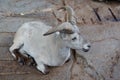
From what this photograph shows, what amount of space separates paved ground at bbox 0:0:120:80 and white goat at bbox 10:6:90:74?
140mm

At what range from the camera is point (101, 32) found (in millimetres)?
4020

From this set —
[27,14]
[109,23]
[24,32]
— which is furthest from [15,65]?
[109,23]

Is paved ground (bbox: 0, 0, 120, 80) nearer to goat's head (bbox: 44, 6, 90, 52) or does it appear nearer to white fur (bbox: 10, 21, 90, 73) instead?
white fur (bbox: 10, 21, 90, 73)

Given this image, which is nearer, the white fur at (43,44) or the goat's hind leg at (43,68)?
the white fur at (43,44)

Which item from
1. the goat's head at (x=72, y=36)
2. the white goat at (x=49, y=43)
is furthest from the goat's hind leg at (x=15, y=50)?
the goat's head at (x=72, y=36)

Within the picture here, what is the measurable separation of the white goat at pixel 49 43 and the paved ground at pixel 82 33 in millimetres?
140

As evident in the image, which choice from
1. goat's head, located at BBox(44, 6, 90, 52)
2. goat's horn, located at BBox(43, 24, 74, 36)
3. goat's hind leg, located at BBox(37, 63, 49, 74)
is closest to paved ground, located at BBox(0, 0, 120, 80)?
goat's hind leg, located at BBox(37, 63, 49, 74)

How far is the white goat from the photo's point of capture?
3.16 meters

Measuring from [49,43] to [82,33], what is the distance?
2.42 feet

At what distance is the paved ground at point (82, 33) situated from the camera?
348 cm

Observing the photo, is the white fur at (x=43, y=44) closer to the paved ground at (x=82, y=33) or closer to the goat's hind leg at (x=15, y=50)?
the goat's hind leg at (x=15, y=50)

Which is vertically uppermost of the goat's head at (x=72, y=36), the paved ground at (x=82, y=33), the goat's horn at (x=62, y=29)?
the goat's horn at (x=62, y=29)

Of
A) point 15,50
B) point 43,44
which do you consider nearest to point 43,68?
point 43,44

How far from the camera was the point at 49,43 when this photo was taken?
3355 millimetres
